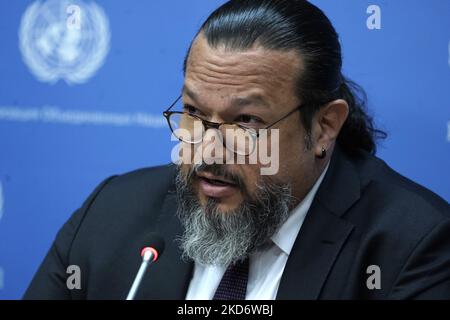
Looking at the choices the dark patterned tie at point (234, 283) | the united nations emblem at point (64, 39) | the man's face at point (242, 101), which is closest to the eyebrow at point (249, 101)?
the man's face at point (242, 101)

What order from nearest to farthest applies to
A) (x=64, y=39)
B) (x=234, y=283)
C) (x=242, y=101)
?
(x=242, y=101), (x=234, y=283), (x=64, y=39)

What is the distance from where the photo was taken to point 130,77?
2.25 m

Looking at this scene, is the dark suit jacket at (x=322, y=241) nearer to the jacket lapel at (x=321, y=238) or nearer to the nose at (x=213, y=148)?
the jacket lapel at (x=321, y=238)

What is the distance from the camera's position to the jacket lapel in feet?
5.34

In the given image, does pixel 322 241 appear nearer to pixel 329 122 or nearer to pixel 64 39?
pixel 329 122

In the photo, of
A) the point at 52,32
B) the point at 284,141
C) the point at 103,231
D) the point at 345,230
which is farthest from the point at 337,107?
the point at 52,32

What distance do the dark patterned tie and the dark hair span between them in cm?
39

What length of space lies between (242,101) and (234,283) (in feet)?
1.52

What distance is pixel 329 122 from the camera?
1.76 m

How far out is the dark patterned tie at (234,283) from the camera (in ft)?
5.48

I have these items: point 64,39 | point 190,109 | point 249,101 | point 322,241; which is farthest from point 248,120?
point 64,39

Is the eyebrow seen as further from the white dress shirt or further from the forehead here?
the white dress shirt
